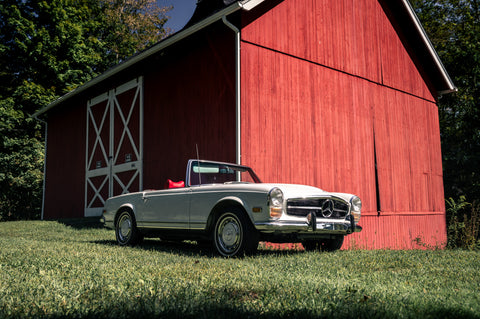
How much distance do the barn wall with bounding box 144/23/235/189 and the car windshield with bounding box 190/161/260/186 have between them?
6.08 ft

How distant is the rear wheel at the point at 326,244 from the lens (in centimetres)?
668

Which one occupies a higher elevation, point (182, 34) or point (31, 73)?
point (31, 73)

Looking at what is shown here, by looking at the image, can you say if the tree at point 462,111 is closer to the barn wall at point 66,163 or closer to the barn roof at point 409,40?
the barn roof at point 409,40

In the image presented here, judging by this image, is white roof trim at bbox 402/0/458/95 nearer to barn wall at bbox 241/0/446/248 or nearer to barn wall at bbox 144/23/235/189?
barn wall at bbox 241/0/446/248

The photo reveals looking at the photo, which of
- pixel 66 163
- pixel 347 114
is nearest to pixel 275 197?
pixel 347 114

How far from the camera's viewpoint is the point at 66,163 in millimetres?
16406

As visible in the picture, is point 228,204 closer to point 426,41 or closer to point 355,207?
point 355,207

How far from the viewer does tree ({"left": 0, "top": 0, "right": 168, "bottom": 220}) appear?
22.2m

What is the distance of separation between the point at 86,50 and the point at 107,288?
946 inches

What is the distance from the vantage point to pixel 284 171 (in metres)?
9.69

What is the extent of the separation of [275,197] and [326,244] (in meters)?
1.78

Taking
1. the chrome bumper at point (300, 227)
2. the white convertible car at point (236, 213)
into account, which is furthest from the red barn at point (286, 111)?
the chrome bumper at point (300, 227)

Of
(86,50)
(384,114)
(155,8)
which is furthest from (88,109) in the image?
(155,8)

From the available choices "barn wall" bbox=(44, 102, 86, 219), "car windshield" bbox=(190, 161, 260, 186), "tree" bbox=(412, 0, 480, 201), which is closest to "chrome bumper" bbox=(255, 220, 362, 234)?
"car windshield" bbox=(190, 161, 260, 186)
